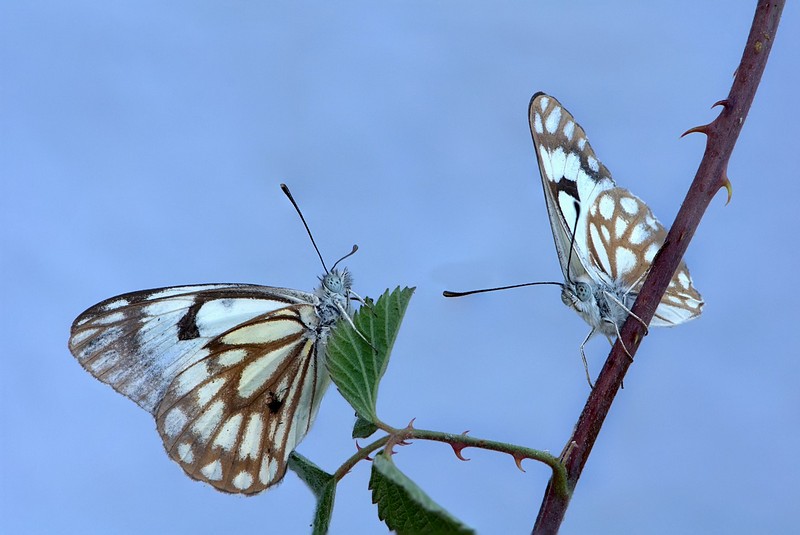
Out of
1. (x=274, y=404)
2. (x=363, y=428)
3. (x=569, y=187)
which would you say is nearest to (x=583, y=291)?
(x=569, y=187)

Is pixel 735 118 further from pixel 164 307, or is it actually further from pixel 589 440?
pixel 164 307

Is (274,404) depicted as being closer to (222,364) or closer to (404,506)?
(222,364)

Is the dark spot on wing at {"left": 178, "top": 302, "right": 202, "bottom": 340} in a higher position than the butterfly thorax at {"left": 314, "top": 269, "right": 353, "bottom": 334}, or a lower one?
lower

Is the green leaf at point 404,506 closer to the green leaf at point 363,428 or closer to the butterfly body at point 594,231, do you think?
the green leaf at point 363,428

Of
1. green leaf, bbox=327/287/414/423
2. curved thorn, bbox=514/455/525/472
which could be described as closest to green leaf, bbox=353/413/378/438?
green leaf, bbox=327/287/414/423

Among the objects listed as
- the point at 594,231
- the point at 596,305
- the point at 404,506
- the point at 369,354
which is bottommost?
the point at 404,506

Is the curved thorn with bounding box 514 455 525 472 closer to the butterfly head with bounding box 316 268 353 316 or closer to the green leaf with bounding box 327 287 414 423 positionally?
the green leaf with bounding box 327 287 414 423
